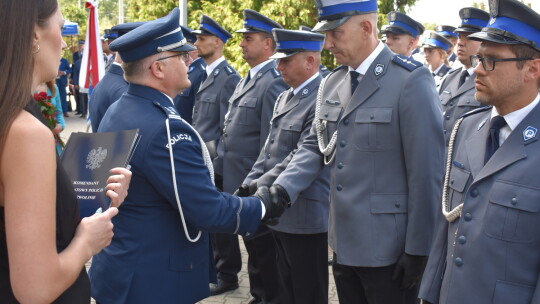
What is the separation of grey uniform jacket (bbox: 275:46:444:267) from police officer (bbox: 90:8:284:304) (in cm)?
59

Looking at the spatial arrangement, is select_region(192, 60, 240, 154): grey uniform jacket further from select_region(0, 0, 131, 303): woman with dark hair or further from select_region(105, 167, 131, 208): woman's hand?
select_region(0, 0, 131, 303): woman with dark hair

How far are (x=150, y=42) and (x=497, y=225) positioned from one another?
5.50 ft

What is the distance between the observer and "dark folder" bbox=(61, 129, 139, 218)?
2.12 m

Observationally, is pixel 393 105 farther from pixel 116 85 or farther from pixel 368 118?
pixel 116 85

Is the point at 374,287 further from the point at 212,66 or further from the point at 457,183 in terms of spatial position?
the point at 212,66

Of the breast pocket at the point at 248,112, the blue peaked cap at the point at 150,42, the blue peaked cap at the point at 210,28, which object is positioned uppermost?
the blue peaked cap at the point at 150,42

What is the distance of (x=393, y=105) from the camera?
3156 millimetres

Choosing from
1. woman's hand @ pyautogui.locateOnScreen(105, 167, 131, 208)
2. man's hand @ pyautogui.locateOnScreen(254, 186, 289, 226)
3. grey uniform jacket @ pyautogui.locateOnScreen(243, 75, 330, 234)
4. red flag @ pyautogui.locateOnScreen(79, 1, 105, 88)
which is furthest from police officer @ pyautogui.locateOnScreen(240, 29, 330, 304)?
red flag @ pyautogui.locateOnScreen(79, 1, 105, 88)

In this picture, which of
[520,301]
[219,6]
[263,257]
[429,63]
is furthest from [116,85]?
[219,6]

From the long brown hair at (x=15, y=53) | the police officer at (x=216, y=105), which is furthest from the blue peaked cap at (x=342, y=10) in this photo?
the police officer at (x=216, y=105)

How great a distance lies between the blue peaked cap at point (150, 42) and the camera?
2.83 meters

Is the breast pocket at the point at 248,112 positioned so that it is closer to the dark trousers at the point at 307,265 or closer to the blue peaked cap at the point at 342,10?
the dark trousers at the point at 307,265

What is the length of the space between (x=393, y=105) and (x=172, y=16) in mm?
1174

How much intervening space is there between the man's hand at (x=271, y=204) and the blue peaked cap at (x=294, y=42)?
1554 millimetres
